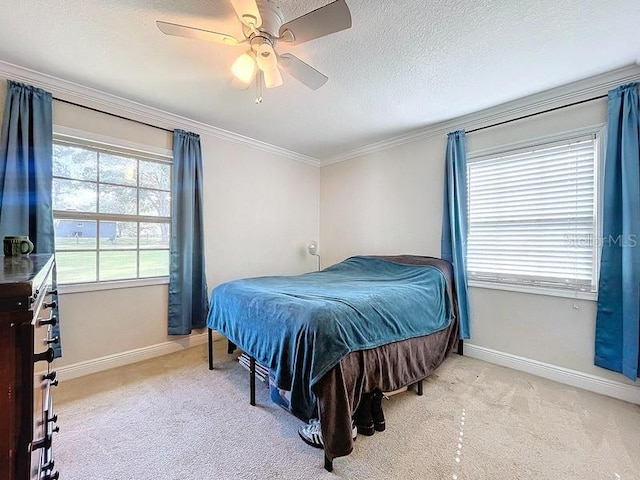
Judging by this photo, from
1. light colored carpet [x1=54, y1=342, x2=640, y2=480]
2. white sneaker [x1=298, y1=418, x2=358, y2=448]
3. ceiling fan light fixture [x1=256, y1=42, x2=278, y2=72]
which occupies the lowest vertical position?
light colored carpet [x1=54, y1=342, x2=640, y2=480]

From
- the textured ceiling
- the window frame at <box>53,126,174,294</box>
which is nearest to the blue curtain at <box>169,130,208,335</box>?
the window frame at <box>53,126,174,294</box>

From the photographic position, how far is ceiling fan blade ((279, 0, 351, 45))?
4.30 feet

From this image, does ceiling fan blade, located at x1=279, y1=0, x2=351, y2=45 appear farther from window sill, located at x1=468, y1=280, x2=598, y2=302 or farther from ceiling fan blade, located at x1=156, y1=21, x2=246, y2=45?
window sill, located at x1=468, y1=280, x2=598, y2=302

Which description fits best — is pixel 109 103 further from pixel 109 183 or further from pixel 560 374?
pixel 560 374

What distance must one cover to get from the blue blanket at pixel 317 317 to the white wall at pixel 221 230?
0.88 meters

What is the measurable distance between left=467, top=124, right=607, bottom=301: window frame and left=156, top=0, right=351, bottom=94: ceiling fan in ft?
6.64

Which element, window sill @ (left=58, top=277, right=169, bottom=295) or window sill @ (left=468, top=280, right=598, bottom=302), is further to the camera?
window sill @ (left=58, top=277, right=169, bottom=295)

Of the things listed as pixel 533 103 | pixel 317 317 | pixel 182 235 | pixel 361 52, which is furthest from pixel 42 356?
pixel 533 103

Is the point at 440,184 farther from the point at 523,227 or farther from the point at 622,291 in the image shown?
the point at 622,291

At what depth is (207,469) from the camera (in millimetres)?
1483

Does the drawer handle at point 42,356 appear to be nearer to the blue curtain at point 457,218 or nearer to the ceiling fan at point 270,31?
the ceiling fan at point 270,31

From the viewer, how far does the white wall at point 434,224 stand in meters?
2.40

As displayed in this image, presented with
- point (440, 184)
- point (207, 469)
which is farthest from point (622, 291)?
point (207, 469)

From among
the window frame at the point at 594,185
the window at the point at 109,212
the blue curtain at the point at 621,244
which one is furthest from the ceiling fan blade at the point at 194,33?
the blue curtain at the point at 621,244
